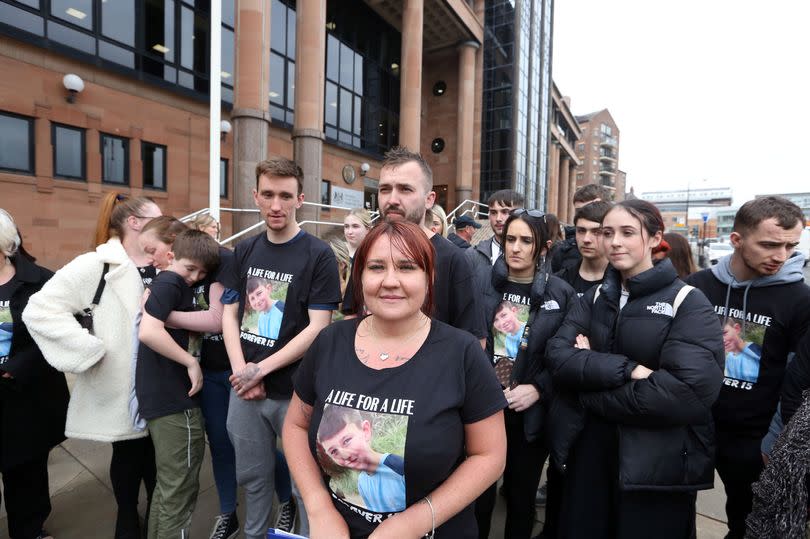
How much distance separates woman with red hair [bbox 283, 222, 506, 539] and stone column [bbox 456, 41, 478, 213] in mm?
23014

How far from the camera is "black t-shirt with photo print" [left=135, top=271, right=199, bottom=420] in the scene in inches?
94.7

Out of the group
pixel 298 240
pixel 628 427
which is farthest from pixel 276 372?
pixel 628 427

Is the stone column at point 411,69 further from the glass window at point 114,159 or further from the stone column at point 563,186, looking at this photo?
the stone column at point 563,186

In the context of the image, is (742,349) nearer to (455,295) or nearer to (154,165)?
(455,295)

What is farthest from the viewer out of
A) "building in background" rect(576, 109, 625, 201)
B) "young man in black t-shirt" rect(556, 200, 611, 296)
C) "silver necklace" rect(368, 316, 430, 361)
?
"building in background" rect(576, 109, 625, 201)

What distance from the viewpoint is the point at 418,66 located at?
1873 cm

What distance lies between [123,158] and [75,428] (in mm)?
11418

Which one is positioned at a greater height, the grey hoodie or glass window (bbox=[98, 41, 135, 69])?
glass window (bbox=[98, 41, 135, 69])

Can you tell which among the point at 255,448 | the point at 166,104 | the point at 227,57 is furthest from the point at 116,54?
the point at 255,448

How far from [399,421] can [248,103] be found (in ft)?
36.9

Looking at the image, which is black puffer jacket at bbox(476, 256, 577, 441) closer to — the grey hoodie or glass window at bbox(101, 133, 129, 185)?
the grey hoodie

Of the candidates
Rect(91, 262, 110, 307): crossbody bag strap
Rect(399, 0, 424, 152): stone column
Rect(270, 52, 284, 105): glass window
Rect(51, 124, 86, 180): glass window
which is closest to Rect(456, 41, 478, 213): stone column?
Rect(399, 0, 424, 152): stone column

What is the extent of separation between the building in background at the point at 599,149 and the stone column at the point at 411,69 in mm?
61971

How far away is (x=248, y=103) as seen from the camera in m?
10.7
